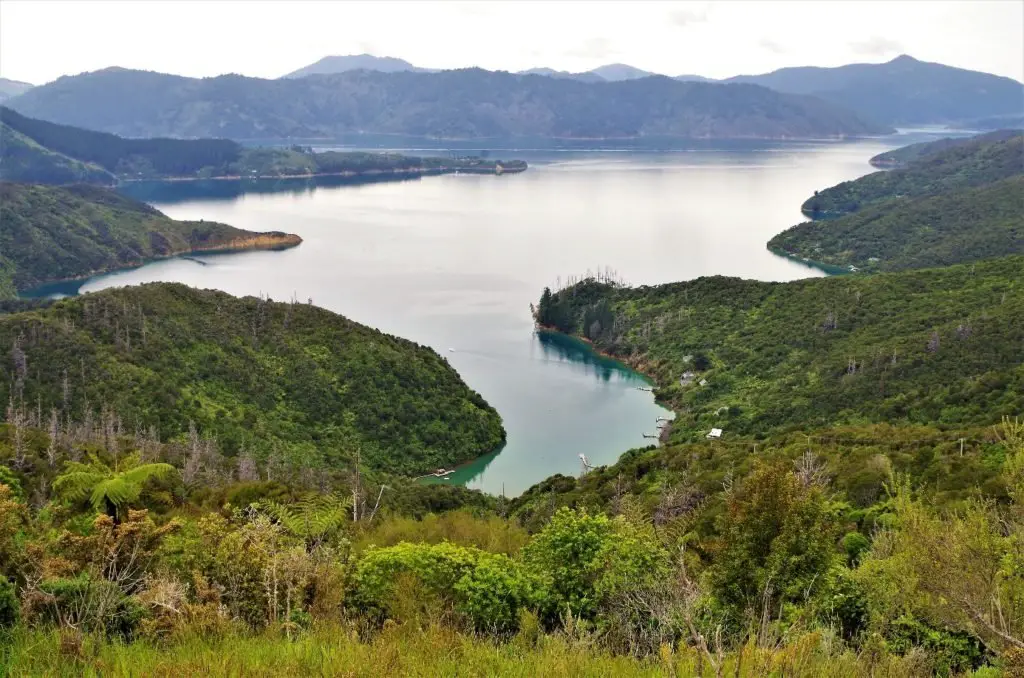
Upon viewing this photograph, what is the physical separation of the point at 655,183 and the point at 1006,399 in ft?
495

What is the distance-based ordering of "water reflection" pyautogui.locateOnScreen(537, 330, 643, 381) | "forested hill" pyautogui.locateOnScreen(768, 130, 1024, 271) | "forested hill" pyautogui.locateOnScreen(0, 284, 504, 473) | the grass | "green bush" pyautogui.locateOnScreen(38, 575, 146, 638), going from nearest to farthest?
1. the grass
2. "green bush" pyautogui.locateOnScreen(38, 575, 146, 638)
3. "forested hill" pyautogui.locateOnScreen(0, 284, 504, 473)
4. "water reflection" pyautogui.locateOnScreen(537, 330, 643, 381)
5. "forested hill" pyautogui.locateOnScreen(768, 130, 1024, 271)

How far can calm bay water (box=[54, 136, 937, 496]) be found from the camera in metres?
47.2

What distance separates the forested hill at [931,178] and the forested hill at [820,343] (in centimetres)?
7795

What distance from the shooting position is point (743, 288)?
Result: 201 ft

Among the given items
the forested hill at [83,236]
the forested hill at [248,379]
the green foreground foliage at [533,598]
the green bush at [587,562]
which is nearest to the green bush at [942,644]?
the green foreground foliage at [533,598]

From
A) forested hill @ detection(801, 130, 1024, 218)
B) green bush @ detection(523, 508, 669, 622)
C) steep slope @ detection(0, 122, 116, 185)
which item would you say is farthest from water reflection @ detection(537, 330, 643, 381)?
steep slope @ detection(0, 122, 116, 185)

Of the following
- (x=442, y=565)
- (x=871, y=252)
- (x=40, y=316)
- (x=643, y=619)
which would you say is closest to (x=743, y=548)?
(x=643, y=619)

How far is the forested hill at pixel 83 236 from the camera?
9188 cm

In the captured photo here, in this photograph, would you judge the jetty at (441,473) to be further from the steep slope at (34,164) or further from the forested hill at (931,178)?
the steep slope at (34,164)

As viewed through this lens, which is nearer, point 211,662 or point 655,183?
point 211,662

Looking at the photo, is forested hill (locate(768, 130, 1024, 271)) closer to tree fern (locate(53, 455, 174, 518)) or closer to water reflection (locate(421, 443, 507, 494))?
water reflection (locate(421, 443, 507, 494))

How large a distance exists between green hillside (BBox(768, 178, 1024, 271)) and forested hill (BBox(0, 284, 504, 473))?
65.1m

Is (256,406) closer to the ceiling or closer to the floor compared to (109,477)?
closer to the floor

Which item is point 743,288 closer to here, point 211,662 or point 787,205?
point 211,662
